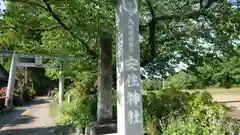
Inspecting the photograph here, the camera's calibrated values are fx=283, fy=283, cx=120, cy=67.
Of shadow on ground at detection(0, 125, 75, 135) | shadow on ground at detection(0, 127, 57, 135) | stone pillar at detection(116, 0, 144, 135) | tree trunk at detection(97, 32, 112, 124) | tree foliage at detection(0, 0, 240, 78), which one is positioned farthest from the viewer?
shadow on ground at detection(0, 127, 57, 135)

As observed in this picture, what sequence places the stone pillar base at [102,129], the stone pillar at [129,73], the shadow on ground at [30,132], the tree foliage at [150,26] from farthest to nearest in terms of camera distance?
the shadow on ground at [30,132] → the stone pillar base at [102,129] → the tree foliage at [150,26] → the stone pillar at [129,73]

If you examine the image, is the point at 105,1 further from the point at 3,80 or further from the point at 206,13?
the point at 3,80

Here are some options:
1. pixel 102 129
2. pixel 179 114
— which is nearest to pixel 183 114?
pixel 179 114

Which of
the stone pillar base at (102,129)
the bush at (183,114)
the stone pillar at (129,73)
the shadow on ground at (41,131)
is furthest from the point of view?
the shadow on ground at (41,131)

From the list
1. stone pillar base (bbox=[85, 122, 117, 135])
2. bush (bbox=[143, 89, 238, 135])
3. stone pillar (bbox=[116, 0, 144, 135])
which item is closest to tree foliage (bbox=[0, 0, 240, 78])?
bush (bbox=[143, 89, 238, 135])

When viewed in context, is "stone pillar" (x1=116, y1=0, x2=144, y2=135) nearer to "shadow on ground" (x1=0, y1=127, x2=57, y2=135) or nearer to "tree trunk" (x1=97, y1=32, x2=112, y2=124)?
"tree trunk" (x1=97, y1=32, x2=112, y2=124)

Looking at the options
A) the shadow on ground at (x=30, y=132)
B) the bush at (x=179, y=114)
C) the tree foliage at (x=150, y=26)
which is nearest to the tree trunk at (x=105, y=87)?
the tree foliage at (x=150, y=26)

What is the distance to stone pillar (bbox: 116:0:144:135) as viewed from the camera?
13.6ft

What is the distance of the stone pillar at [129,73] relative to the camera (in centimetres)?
414

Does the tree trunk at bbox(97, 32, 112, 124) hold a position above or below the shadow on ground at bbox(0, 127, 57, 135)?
above

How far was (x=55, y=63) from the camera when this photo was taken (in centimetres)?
1338

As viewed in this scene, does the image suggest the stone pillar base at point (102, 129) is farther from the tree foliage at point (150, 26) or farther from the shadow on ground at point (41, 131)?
the shadow on ground at point (41, 131)

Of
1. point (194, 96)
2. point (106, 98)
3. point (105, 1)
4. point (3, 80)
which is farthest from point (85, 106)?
point (3, 80)

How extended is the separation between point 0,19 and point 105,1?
3.21 metres
